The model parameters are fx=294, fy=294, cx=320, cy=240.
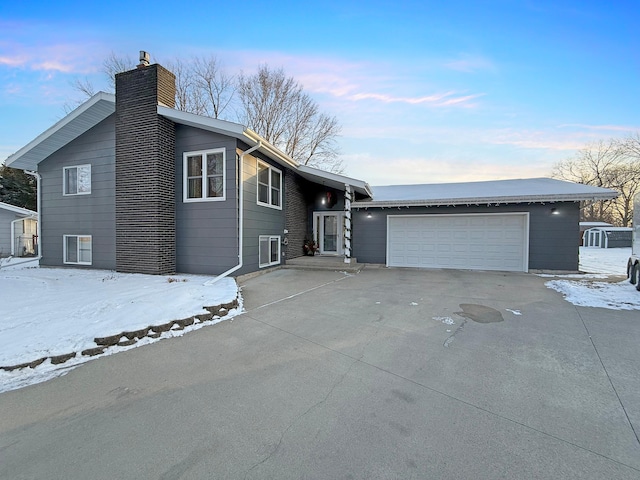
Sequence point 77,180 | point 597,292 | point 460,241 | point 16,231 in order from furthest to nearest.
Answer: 1. point 16,231
2. point 460,241
3. point 77,180
4. point 597,292

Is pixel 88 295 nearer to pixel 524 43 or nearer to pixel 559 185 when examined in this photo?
pixel 524 43

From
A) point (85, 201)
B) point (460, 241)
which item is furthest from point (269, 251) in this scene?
point (460, 241)

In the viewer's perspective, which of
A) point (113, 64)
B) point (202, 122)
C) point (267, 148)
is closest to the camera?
point (202, 122)

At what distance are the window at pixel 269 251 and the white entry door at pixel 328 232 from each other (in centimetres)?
318

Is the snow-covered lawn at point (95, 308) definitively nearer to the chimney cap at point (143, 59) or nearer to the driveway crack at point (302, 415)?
the driveway crack at point (302, 415)

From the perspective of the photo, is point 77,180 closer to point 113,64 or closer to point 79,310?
point 79,310

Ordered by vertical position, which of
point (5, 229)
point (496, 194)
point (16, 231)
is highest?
point (496, 194)

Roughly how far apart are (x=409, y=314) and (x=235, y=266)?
4.85 metres

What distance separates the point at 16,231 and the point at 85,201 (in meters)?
11.6

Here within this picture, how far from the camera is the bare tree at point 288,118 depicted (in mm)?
19734

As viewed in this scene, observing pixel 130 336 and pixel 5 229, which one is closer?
pixel 130 336

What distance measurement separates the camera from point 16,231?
54.3 ft

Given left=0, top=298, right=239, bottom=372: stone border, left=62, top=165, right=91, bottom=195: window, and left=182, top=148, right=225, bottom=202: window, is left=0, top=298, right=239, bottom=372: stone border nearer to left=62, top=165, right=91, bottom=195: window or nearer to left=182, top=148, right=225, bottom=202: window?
left=182, top=148, right=225, bottom=202: window

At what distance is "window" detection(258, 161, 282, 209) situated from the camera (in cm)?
947
